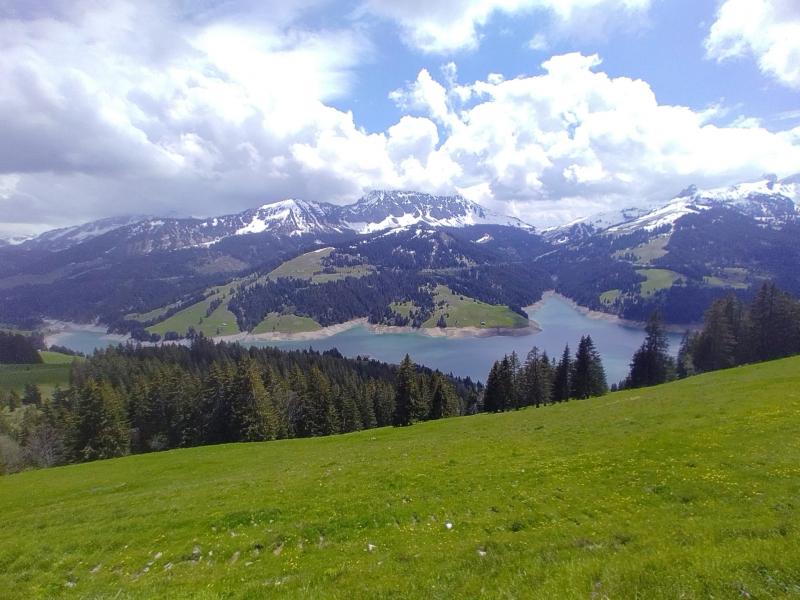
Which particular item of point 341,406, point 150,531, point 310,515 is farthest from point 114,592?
point 341,406

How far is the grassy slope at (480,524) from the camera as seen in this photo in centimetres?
986

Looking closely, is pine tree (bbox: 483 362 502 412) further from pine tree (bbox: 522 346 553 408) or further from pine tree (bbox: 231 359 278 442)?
pine tree (bbox: 231 359 278 442)

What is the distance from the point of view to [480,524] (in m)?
14.9

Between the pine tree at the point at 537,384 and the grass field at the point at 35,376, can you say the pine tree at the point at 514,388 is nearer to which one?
the pine tree at the point at 537,384

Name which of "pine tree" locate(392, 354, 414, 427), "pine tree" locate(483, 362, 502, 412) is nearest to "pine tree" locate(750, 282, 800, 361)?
"pine tree" locate(483, 362, 502, 412)

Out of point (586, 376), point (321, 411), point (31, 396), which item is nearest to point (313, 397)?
point (321, 411)

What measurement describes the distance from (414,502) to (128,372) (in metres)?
140

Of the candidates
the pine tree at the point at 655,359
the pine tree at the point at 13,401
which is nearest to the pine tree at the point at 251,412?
the pine tree at the point at 655,359

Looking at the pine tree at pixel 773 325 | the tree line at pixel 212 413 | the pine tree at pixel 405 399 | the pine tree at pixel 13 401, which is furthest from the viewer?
the pine tree at pixel 13 401

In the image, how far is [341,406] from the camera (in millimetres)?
81875

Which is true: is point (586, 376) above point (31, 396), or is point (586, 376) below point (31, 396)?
above

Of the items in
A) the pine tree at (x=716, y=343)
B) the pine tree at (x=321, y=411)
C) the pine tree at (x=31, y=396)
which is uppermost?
the pine tree at (x=716, y=343)

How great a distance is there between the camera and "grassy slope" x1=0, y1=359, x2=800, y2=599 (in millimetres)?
9859

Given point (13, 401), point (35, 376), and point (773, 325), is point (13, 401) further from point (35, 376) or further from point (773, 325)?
point (773, 325)
